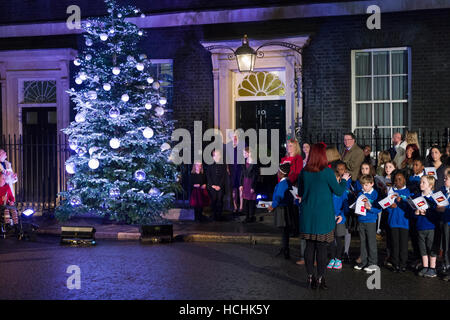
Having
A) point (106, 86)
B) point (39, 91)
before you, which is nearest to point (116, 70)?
point (106, 86)

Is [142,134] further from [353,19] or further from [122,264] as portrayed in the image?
[353,19]

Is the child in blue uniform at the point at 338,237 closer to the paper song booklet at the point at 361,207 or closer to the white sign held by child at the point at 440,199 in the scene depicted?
the paper song booklet at the point at 361,207

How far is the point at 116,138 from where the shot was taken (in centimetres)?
1267

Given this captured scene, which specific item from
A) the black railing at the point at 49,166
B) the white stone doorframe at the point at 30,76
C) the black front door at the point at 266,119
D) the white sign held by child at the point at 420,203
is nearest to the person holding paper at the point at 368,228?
the white sign held by child at the point at 420,203

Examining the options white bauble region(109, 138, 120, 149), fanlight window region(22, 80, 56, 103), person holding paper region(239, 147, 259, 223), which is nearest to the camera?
white bauble region(109, 138, 120, 149)

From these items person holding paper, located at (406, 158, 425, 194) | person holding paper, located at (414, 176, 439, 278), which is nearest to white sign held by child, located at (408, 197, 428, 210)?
person holding paper, located at (414, 176, 439, 278)

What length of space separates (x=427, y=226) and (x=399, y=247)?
1.71 feet

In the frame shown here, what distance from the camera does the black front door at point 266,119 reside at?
15.4 m

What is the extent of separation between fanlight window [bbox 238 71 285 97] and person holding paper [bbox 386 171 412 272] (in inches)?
286

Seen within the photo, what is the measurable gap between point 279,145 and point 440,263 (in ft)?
23.1

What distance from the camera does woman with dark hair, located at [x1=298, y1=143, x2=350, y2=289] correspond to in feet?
23.5

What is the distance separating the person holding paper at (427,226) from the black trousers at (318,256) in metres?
1.78

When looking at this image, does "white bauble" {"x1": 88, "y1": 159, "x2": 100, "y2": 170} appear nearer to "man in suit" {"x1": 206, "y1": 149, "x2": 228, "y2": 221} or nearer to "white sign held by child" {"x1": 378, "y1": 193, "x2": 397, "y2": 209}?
"man in suit" {"x1": 206, "y1": 149, "x2": 228, "y2": 221}
